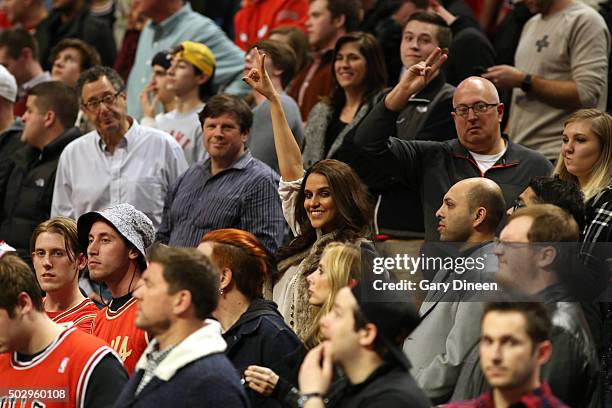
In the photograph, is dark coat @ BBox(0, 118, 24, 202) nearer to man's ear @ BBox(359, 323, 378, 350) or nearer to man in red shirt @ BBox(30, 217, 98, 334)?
man in red shirt @ BBox(30, 217, 98, 334)

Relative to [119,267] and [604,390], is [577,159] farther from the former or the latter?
[119,267]

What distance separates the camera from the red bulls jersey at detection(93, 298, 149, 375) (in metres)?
5.54

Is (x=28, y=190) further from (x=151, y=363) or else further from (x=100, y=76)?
(x=151, y=363)

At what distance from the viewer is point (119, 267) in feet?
19.9

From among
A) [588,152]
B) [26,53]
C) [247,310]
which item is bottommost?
[247,310]

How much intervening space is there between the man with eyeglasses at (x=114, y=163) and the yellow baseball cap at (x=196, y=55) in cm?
76

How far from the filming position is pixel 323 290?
5230mm

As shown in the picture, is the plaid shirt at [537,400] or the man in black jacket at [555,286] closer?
the plaid shirt at [537,400]

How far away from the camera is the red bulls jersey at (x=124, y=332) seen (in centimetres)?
554

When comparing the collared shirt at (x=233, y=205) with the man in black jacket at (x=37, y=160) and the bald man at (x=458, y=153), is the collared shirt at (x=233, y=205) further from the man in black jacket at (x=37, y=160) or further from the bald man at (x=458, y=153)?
the man in black jacket at (x=37, y=160)

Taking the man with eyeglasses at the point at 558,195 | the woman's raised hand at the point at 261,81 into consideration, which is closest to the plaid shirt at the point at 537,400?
the man with eyeglasses at the point at 558,195

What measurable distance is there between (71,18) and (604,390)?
7.73 m

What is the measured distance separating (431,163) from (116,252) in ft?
5.64

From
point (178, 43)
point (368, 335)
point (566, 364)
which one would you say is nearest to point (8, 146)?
point (178, 43)
